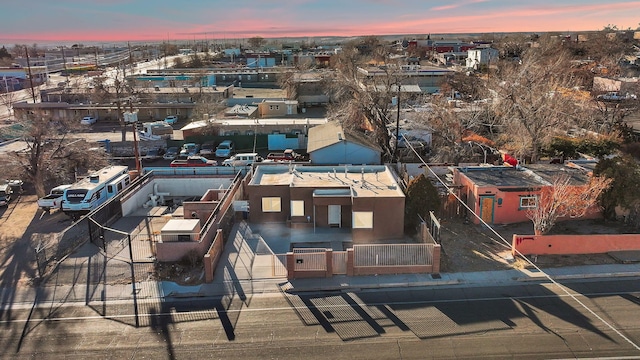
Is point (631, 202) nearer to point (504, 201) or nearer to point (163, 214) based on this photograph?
point (504, 201)

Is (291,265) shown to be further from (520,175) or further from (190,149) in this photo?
(190,149)

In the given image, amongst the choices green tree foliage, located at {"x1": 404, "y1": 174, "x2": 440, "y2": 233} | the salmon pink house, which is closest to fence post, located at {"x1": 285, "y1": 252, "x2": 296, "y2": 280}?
green tree foliage, located at {"x1": 404, "y1": 174, "x2": 440, "y2": 233}

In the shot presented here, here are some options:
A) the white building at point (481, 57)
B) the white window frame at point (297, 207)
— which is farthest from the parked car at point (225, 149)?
the white building at point (481, 57)

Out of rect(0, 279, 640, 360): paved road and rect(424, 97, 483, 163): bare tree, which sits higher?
rect(424, 97, 483, 163): bare tree

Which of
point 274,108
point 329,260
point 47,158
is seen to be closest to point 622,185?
point 329,260

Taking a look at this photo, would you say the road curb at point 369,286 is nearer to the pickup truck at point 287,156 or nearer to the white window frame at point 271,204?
the white window frame at point 271,204

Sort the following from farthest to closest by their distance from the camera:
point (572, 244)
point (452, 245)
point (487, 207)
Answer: point (487, 207), point (452, 245), point (572, 244)

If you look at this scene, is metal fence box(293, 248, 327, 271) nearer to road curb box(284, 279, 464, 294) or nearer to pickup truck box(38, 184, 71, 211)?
road curb box(284, 279, 464, 294)
